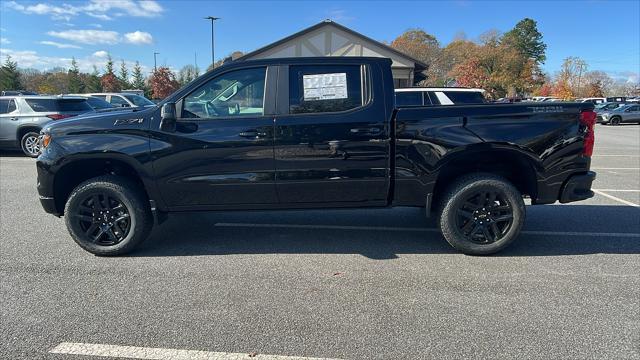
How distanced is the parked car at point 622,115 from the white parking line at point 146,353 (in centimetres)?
3473

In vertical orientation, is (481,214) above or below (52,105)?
below

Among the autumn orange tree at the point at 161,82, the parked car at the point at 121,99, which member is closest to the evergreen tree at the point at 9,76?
the autumn orange tree at the point at 161,82

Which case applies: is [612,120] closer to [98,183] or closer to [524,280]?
[524,280]

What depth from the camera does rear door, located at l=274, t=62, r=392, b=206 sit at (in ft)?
13.8

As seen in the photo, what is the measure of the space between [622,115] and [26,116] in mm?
34782

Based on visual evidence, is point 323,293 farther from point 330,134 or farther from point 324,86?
point 324,86

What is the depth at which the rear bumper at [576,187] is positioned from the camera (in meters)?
4.39

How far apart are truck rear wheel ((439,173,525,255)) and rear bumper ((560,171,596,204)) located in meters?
0.51

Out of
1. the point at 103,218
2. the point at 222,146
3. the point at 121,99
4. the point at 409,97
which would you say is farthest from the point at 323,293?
the point at 121,99

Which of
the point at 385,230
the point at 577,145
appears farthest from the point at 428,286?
the point at 577,145

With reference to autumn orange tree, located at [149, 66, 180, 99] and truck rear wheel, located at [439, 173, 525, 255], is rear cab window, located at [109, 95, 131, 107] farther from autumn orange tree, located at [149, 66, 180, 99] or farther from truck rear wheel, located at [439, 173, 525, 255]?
autumn orange tree, located at [149, 66, 180, 99]

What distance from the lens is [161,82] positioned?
180 ft

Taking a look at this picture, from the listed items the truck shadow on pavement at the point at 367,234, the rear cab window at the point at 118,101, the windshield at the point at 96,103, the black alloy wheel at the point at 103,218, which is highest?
the rear cab window at the point at 118,101

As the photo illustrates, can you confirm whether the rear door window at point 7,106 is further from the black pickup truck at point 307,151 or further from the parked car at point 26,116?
the black pickup truck at point 307,151
